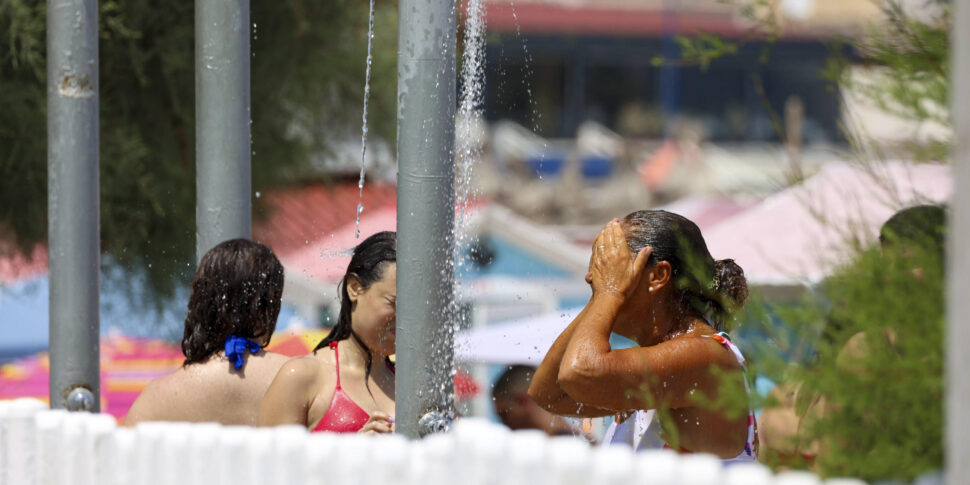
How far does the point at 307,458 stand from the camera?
2355 millimetres

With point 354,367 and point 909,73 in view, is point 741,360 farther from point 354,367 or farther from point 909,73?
point 354,367

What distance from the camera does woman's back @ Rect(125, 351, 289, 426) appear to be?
10.8ft

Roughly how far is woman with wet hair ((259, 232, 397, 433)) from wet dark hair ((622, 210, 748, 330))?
80 centimetres

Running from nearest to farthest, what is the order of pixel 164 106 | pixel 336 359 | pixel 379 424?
pixel 379 424 → pixel 336 359 → pixel 164 106

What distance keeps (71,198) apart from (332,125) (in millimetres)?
4114

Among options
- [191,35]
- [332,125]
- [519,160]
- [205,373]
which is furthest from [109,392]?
[519,160]

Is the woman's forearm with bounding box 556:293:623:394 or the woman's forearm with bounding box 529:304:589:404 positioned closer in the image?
the woman's forearm with bounding box 556:293:623:394

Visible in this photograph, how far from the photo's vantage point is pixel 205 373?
3.37 meters

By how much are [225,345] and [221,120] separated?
1039 millimetres

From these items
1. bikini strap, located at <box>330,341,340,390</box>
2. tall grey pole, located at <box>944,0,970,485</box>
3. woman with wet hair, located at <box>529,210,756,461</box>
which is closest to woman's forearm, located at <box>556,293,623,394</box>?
woman with wet hair, located at <box>529,210,756,461</box>

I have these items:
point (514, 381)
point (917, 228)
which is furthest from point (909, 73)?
point (514, 381)

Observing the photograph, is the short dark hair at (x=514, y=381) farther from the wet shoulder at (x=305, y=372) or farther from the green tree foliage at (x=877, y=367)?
the green tree foliage at (x=877, y=367)

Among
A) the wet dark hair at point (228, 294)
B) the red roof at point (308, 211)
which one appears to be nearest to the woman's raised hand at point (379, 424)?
the wet dark hair at point (228, 294)

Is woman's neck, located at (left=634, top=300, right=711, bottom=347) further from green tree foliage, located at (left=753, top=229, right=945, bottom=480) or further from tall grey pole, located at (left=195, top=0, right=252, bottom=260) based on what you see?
tall grey pole, located at (left=195, top=0, right=252, bottom=260)
